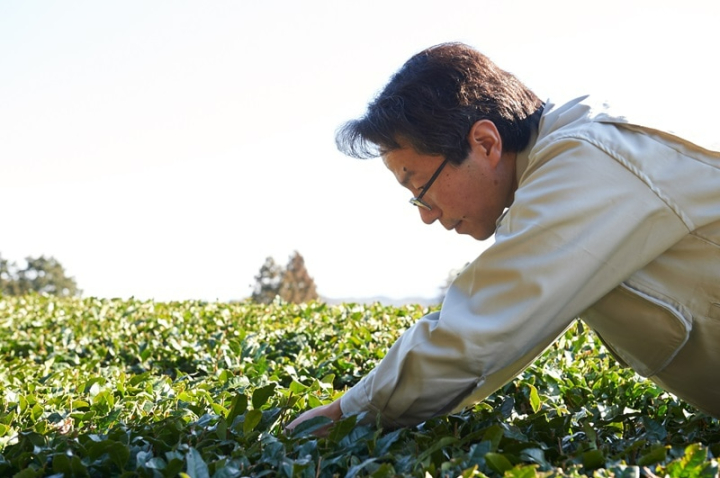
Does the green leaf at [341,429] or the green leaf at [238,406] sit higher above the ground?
the green leaf at [238,406]

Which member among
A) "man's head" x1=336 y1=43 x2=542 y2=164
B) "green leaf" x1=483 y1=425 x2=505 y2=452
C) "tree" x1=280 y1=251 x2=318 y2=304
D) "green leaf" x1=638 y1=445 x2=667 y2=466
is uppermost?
"man's head" x1=336 y1=43 x2=542 y2=164

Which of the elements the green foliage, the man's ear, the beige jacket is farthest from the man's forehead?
Answer: the green foliage

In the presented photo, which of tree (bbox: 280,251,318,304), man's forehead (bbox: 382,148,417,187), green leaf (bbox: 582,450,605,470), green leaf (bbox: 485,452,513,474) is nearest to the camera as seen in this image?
green leaf (bbox: 485,452,513,474)

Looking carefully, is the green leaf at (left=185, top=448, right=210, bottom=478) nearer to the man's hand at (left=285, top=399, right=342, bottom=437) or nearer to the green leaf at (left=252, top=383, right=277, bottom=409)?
the man's hand at (left=285, top=399, right=342, bottom=437)

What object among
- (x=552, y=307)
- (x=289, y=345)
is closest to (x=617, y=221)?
(x=552, y=307)

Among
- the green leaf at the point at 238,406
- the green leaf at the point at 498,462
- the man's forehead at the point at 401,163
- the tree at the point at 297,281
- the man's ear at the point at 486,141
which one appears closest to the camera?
the green leaf at the point at 498,462

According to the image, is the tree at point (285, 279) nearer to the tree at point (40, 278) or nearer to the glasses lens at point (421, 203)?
the tree at point (40, 278)

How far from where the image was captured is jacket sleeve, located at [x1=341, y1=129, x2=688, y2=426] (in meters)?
2.15

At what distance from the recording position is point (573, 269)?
2.14m

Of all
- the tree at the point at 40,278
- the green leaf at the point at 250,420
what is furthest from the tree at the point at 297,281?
the green leaf at the point at 250,420

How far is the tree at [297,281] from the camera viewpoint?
787 inches

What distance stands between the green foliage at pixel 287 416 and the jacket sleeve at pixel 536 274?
0.16 metres

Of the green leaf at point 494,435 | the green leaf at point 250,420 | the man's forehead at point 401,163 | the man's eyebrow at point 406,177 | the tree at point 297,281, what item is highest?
the man's forehead at point 401,163

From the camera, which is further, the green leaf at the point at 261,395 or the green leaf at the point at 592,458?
the green leaf at the point at 261,395
